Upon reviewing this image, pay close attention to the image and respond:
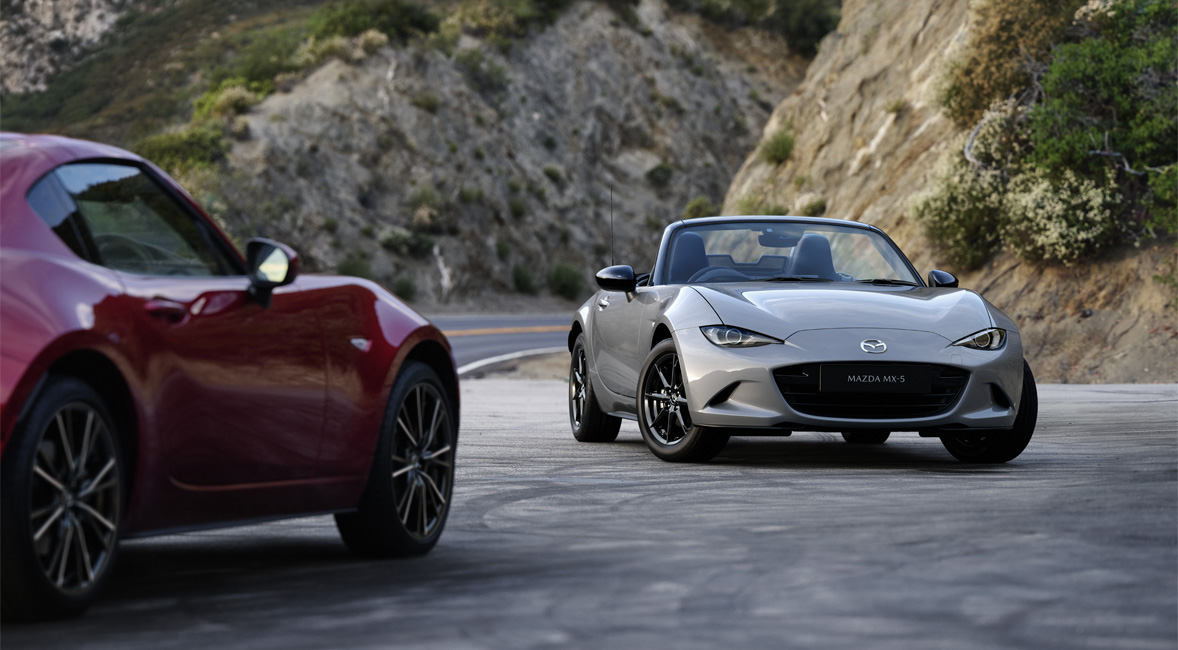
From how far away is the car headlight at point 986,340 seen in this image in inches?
333

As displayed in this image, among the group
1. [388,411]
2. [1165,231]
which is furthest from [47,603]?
[1165,231]

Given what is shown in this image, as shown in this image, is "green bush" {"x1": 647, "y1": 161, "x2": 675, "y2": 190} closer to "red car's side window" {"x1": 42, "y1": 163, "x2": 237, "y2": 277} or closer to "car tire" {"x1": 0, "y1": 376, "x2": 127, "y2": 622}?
"red car's side window" {"x1": 42, "y1": 163, "x2": 237, "y2": 277}

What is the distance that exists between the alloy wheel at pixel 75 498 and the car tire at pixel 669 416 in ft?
15.9

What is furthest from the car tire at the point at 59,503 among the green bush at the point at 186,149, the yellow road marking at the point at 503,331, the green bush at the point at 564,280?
the green bush at the point at 564,280

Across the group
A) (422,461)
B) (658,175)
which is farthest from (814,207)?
(658,175)

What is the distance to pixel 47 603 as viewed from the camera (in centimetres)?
393

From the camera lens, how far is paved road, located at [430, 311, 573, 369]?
29484 mm

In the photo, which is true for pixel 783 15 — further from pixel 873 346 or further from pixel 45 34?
pixel 873 346

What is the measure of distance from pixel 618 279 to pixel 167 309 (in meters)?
5.50

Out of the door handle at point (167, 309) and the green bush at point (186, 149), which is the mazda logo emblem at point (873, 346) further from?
the green bush at point (186, 149)

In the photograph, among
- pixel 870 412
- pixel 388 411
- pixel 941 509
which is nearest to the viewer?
pixel 388 411

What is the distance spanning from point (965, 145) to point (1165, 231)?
406 centimetres

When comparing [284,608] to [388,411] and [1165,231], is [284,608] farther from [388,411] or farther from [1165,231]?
[1165,231]

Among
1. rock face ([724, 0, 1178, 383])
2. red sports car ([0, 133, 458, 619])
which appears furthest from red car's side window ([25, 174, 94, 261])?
rock face ([724, 0, 1178, 383])
